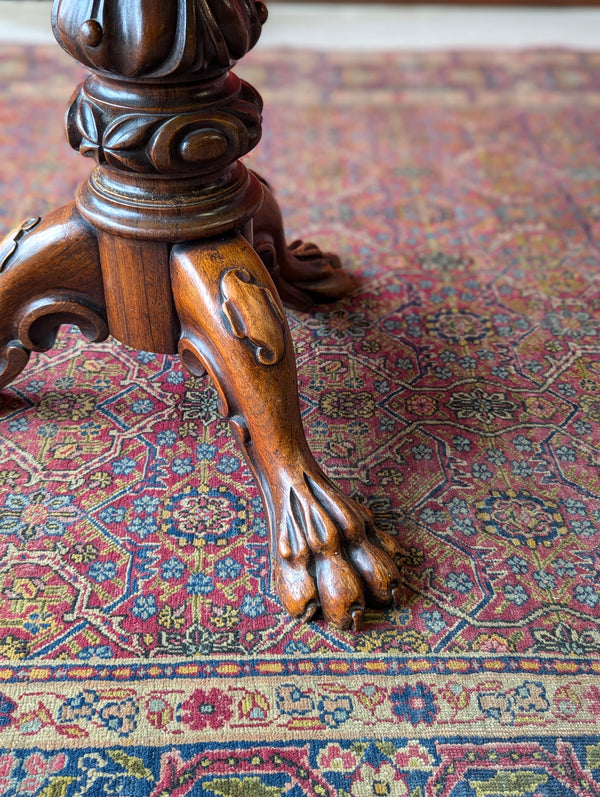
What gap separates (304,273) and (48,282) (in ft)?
1.57

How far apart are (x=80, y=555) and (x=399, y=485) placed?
0.40 metres

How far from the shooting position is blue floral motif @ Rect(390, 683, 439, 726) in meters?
0.82

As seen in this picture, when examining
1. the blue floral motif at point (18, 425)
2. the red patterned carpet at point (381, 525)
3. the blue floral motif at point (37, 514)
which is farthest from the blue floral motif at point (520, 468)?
the blue floral motif at point (18, 425)

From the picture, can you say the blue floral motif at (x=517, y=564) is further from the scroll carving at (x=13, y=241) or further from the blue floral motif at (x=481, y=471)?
the scroll carving at (x=13, y=241)

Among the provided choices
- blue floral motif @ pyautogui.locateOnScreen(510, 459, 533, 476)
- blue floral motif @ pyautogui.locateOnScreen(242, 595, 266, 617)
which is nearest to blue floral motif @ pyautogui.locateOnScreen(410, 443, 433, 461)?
blue floral motif @ pyautogui.locateOnScreen(510, 459, 533, 476)

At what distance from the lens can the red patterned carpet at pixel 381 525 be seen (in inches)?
31.2

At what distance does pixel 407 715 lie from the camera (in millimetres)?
823

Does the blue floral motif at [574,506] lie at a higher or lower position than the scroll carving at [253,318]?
lower

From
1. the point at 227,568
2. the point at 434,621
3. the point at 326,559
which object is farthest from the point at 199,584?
the point at 434,621

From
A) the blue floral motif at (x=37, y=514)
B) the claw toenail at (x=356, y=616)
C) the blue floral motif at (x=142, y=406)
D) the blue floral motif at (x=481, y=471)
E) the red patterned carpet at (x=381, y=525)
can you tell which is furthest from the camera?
the blue floral motif at (x=142, y=406)

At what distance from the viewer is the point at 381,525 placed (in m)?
1.04

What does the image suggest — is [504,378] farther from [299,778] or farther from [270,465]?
[299,778]

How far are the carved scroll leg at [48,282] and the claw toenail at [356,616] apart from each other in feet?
1.58

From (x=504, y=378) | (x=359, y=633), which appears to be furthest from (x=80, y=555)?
(x=504, y=378)
